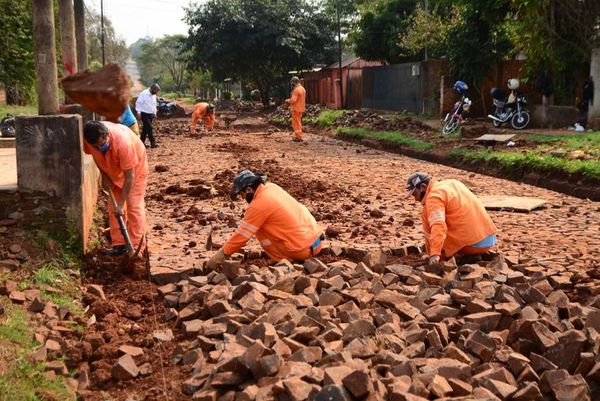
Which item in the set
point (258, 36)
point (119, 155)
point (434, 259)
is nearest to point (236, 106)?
point (258, 36)

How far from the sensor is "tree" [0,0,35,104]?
768 inches

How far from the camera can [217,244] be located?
639 cm

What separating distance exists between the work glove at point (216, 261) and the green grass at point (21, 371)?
60.5 inches

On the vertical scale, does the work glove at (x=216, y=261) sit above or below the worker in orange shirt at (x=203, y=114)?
below

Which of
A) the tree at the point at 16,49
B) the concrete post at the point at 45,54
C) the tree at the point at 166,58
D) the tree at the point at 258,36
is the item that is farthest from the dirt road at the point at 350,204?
the tree at the point at 166,58

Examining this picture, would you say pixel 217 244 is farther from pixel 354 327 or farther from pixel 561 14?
pixel 561 14

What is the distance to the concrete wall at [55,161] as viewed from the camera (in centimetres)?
570

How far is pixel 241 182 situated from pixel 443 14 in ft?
73.1

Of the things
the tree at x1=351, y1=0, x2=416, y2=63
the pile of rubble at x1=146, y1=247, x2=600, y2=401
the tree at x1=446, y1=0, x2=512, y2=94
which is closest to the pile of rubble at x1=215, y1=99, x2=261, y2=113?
the tree at x1=351, y1=0, x2=416, y2=63

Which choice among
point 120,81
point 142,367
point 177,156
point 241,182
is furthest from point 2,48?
point 142,367

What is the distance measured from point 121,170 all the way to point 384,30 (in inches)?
896

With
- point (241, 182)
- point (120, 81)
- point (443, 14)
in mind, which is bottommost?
point (241, 182)

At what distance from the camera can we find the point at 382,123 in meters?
19.7

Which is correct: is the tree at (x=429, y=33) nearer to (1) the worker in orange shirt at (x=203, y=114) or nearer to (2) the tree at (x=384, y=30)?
(2) the tree at (x=384, y=30)
